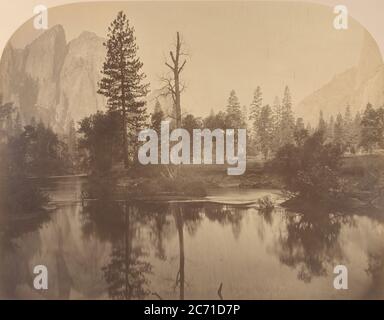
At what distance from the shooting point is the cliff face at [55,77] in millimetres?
4184

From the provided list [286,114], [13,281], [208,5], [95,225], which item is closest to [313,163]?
[286,114]

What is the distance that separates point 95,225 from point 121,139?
665mm

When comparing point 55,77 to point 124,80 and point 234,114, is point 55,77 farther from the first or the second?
point 234,114

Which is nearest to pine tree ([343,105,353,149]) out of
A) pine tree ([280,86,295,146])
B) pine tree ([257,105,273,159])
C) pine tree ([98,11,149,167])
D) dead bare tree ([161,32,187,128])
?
pine tree ([280,86,295,146])

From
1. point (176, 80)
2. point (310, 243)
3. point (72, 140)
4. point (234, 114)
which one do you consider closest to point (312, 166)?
point (310, 243)

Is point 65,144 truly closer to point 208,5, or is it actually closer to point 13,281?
point 13,281

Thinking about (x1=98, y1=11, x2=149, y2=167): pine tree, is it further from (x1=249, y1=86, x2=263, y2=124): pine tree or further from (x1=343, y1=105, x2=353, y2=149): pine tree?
(x1=343, y1=105, x2=353, y2=149): pine tree

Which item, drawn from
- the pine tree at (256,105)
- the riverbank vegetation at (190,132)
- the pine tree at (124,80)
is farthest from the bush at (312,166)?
the pine tree at (124,80)

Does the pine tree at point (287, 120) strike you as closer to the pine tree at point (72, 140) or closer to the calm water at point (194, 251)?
the calm water at point (194, 251)

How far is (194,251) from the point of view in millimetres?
4164

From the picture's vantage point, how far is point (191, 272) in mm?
4133

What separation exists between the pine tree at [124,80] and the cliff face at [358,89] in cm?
124

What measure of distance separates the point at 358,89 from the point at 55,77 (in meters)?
2.23

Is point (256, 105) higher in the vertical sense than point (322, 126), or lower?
higher
